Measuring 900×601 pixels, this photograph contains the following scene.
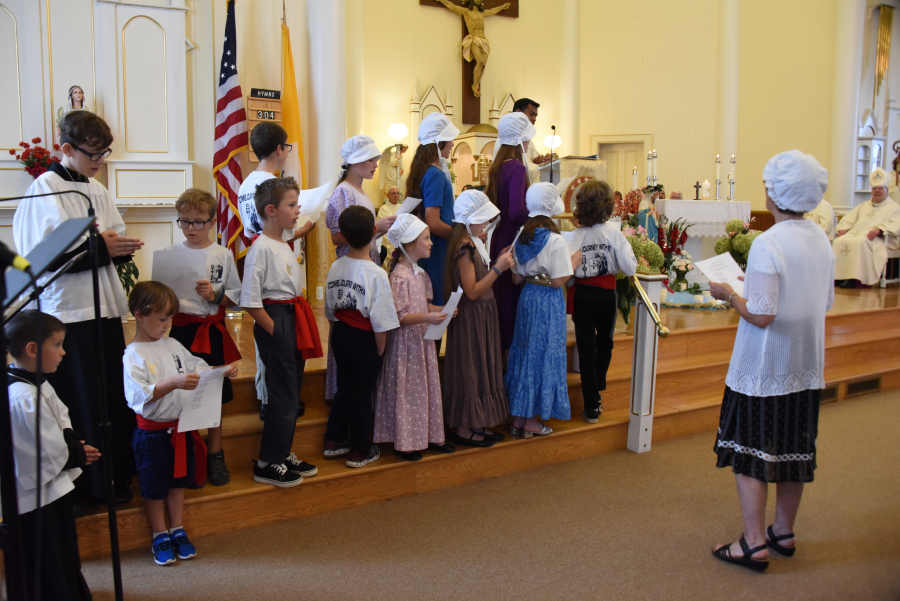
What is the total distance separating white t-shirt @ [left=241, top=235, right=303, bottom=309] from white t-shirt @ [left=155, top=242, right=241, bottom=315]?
9cm

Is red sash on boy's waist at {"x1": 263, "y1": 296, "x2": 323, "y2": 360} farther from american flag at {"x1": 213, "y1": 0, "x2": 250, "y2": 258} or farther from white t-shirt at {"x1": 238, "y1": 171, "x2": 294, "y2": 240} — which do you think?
american flag at {"x1": 213, "y1": 0, "x2": 250, "y2": 258}

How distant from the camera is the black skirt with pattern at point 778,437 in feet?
8.03

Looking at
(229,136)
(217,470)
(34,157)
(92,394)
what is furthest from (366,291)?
(34,157)

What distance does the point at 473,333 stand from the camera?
10.7 feet

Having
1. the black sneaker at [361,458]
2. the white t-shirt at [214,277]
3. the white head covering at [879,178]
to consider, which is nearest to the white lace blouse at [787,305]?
the black sneaker at [361,458]

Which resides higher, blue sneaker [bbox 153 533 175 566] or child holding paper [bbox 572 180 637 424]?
child holding paper [bbox 572 180 637 424]

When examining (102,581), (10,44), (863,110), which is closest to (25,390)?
(102,581)

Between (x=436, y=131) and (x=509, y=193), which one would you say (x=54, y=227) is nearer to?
(x=436, y=131)

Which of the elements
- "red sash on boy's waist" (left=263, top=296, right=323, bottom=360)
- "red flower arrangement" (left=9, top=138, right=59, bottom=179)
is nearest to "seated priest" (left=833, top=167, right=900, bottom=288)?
"red sash on boy's waist" (left=263, top=296, right=323, bottom=360)

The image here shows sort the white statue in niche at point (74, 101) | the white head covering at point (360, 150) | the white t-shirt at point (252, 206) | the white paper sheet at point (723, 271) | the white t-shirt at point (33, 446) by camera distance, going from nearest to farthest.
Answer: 1. the white t-shirt at point (33, 446)
2. the white paper sheet at point (723, 271)
3. the white t-shirt at point (252, 206)
4. the white head covering at point (360, 150)
5. the white statue in niche at point (74, 101)

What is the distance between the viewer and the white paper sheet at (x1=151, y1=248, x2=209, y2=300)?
2.68m

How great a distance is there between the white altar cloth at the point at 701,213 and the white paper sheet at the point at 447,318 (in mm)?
4677

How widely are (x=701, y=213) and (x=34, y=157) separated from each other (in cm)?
615

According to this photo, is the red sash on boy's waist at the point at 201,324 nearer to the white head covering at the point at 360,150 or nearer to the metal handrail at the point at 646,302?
the white head covering at the point at 360,150
